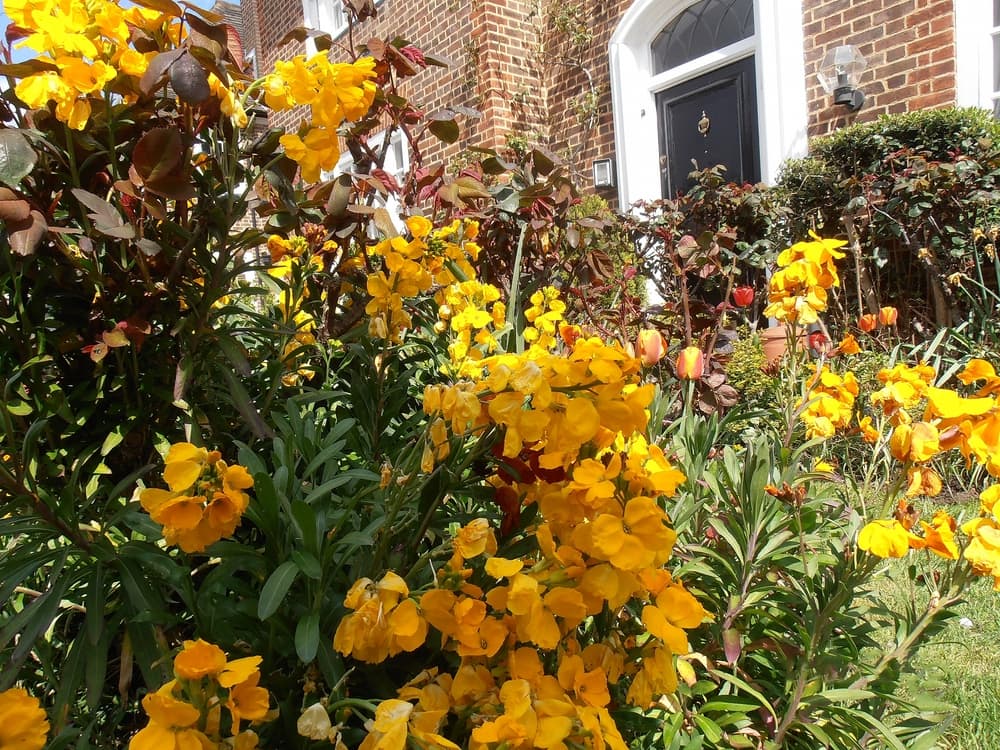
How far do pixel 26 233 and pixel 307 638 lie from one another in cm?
66

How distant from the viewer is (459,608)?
0.67 metres

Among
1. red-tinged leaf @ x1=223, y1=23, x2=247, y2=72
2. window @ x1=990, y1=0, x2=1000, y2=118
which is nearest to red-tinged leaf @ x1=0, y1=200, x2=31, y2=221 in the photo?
red-tinged leaf @ x1=223, y1=23, x2=247, y2=72

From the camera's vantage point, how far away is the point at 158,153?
977 mm

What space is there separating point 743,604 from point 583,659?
48 centimetres

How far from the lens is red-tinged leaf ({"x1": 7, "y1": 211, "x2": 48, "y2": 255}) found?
0.90 metres

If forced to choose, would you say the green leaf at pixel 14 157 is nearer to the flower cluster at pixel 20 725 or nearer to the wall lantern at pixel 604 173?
the flower cluster at pixel 20 725

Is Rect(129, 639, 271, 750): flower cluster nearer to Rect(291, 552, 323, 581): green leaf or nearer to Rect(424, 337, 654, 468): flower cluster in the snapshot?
Rect(291, 552, 323, 581): green leaf

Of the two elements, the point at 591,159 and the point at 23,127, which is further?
the point at 591,159

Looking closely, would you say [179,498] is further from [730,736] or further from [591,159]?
[591,159]

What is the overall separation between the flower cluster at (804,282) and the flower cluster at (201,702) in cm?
118

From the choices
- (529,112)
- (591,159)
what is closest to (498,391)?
(591,159)

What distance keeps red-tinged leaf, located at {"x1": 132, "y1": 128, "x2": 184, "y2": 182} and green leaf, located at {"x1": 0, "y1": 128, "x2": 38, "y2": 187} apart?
129 millimetres

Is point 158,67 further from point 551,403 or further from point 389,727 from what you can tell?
point 389,727

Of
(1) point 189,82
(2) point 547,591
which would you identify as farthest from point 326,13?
(2) point 547,591
